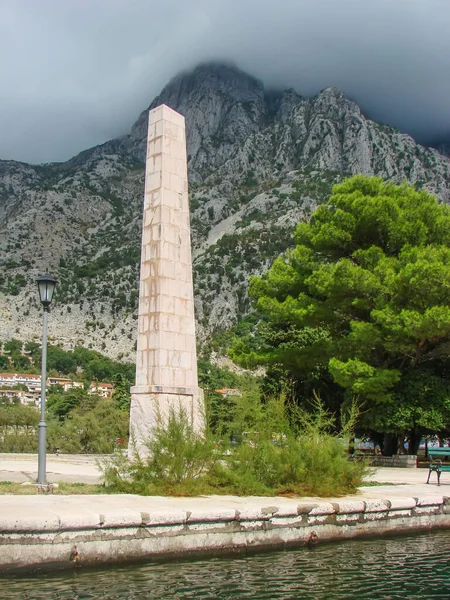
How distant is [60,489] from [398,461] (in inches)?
513

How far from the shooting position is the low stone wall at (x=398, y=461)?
20.0m

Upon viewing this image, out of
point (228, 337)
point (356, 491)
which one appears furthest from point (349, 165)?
point (356, 491)

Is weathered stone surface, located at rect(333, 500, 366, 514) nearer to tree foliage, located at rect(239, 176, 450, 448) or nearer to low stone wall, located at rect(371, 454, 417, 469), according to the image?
tree foliage, located at rect(239, 176, 450, 448)

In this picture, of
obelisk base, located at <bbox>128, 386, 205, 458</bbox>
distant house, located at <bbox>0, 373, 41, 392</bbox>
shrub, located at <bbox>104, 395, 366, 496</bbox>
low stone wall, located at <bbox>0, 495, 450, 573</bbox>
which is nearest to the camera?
low stone wall, located at <bbox>0, 495, 450, 573</bbox>

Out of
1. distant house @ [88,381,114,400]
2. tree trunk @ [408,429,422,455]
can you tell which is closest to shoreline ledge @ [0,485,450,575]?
tree trunk @ [408,429,422,455]

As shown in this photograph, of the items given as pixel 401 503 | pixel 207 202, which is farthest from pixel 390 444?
pixel 207 202

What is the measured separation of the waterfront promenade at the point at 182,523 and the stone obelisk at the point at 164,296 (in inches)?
149

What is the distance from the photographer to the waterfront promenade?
647 cm

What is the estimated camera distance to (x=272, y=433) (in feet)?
33.7

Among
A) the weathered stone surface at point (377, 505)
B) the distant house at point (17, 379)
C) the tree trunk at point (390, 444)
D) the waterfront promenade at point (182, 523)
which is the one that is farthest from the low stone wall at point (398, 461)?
the distant house at point (17, 379)

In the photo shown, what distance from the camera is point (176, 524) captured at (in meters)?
7.32

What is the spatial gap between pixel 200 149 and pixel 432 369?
127 metres

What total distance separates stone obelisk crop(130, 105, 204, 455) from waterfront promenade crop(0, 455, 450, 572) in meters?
3.79

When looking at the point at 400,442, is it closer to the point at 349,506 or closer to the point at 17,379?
the point at 349,506
